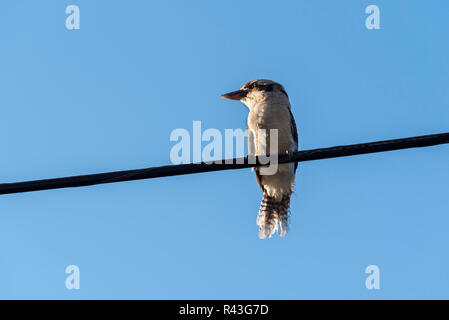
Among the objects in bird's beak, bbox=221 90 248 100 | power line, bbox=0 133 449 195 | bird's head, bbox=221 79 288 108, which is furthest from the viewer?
bird's beak, bbox=221 90 248 100

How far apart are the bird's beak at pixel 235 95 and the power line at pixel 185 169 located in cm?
361

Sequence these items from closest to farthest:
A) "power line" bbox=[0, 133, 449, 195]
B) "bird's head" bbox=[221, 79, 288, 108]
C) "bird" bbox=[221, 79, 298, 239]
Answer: "power line" bbox=[0, 133, 449, 195]
"bird" bbox=[221, 79, 298, 239]
"bird's head" bbox=[221, 79, 288, 108]

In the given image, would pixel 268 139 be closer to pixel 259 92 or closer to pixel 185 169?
pixel 259 92

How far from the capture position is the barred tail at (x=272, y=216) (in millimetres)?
7234

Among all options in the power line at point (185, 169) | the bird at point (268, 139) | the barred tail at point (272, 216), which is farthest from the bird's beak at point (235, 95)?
the power line at point (185, 169)

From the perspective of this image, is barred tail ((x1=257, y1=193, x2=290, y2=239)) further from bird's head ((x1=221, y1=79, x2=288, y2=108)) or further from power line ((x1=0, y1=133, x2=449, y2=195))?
power line ((x1=0, y1=133, x2=449, y2=195))

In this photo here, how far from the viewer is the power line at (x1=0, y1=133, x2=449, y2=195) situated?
12.0 ft

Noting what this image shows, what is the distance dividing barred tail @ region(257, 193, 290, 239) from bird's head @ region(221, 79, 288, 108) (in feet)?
4.21

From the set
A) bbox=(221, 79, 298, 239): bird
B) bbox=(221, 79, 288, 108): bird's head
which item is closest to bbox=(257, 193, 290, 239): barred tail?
bbox=(221, 79, 298, 239): bird

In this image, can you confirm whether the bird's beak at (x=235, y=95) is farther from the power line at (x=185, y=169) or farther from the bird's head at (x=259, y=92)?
the power line at (x=185, y=169)

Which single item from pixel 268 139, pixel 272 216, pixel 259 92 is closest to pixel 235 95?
pixel 259 92

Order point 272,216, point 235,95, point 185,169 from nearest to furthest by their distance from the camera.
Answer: point 185,169 → point 272,216 → point 235,95

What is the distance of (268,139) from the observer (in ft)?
23.2

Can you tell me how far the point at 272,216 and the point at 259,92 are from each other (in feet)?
5.36
